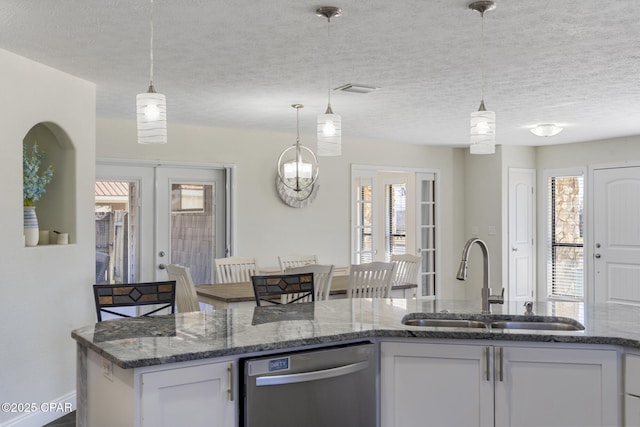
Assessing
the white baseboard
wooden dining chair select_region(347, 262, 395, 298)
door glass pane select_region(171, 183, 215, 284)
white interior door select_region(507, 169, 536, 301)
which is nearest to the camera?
the white baseboard

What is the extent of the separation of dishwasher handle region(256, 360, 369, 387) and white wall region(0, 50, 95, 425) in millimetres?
2139

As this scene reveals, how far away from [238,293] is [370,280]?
3.39ft

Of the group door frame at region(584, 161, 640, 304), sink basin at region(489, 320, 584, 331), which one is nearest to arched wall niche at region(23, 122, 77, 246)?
sink basin at region(489, 320, 584, 331)

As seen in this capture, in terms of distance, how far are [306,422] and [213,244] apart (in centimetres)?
440

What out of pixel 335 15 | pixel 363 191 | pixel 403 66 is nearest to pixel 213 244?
pixel 363 191

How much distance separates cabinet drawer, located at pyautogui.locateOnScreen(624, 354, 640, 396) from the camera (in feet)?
7.25

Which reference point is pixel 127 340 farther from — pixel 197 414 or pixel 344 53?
pixel 344 53

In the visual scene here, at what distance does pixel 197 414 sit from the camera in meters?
2.07

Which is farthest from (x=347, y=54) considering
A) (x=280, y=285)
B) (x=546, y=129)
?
(x=546, y=129)

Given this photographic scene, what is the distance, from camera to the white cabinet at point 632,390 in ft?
7.23

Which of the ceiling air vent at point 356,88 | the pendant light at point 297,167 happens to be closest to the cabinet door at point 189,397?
the ceiling air vent at point 356,88

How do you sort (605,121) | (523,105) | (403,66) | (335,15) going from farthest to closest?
1. (605,121)
2. (523,105)
3. (403,66)
4. (335,15)

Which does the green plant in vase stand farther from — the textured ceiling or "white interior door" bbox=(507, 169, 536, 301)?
"white interior door" bbox=(507, 169, 536, 301)

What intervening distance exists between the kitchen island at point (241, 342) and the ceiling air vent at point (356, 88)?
6.95ft
